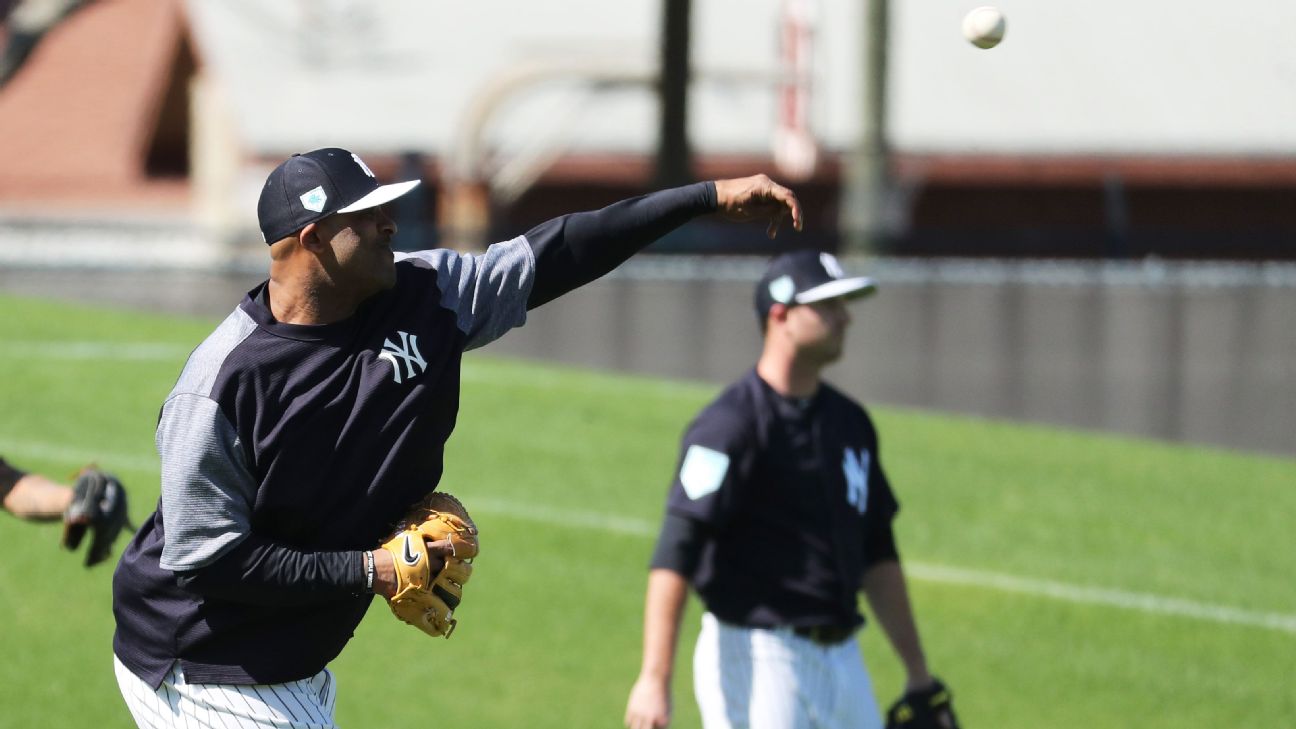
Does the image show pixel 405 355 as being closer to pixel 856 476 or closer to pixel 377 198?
pixel 377 198

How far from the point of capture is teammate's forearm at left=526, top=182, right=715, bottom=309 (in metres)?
4.34

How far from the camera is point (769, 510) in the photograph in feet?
17.7

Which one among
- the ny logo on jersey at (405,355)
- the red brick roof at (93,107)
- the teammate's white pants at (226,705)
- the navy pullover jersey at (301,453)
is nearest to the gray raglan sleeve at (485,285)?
the navy pullover jersey at (301,453)

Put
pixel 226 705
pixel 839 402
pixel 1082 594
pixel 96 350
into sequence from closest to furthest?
pixel 226 705
pixel 839 402
pixel 1082 594
pixel 96 350

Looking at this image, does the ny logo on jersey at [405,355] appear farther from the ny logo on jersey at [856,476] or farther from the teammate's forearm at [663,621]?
the ny logo on jersey at [856,476]

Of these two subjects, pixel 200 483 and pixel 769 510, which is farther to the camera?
pixel 769 510

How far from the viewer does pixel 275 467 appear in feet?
12.9

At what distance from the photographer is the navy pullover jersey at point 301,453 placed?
388 centimetres

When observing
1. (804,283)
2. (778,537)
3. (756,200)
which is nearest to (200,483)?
(756,200)

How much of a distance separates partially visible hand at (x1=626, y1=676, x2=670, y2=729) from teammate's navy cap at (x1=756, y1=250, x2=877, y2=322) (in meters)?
Result: 1.28

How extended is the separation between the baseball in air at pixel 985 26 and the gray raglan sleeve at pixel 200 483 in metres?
2.54

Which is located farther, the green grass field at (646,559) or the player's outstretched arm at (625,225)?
the green grass field at (646,559)

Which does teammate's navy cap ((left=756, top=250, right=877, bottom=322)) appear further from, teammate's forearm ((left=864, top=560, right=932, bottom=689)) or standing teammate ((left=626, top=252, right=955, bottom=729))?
teammate's forearm ((left=864, top=560, right=932, bottom=689))

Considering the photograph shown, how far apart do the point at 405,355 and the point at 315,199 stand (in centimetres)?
42
